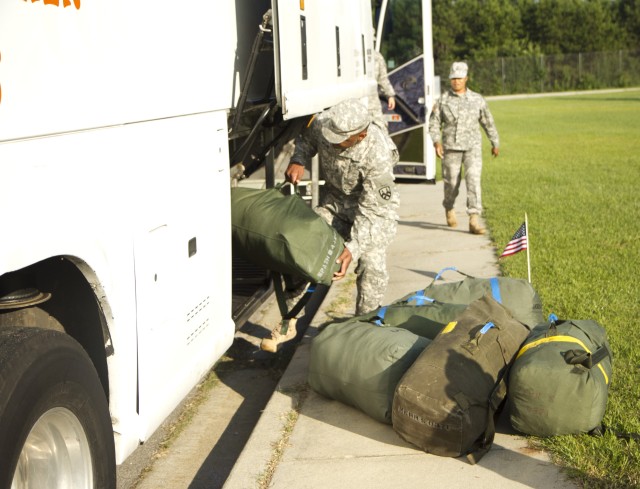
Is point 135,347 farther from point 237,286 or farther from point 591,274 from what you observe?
point 591,274

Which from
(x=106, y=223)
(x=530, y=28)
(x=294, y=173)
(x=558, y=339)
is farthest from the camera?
(x=530, y=28)

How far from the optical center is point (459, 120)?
36.3 feet

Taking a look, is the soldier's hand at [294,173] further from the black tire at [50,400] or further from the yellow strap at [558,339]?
the black tire at [50,400]

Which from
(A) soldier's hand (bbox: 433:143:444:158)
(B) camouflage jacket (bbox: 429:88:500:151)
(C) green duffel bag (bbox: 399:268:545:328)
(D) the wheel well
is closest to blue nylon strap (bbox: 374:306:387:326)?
(C) green duffel bag (bbox: 399:268:545:328)

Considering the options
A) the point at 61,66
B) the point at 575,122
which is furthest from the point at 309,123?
the point at 575,122

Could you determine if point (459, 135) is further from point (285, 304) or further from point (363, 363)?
point (363, 363)

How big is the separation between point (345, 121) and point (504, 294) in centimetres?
139

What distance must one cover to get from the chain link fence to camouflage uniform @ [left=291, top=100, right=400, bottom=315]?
165 feet

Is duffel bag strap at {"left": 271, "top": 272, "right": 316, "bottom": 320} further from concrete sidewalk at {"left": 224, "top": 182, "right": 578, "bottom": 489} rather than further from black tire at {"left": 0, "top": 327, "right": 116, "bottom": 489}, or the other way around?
black tire at {"left": 0, "top": 327, "right": 116, "bottom": 489}

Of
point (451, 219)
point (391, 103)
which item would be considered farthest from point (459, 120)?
point (391, 103)

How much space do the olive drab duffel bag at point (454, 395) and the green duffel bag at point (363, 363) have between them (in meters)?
0.20

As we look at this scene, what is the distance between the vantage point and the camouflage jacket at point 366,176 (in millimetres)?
6113

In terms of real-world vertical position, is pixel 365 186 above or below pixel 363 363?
above

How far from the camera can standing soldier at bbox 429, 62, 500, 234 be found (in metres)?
11.1
